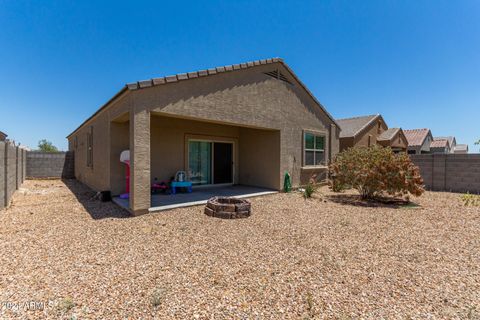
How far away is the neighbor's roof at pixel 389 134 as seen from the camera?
2008 cm

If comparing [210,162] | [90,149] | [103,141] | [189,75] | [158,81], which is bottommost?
[210,162]

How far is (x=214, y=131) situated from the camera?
10.9 m

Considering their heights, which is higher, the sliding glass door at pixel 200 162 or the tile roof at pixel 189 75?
the tile roof at pixel 189 75

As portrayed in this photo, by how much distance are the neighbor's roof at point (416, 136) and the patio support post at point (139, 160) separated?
28324 mm

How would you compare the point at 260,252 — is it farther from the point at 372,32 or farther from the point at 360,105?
the point at 360,105

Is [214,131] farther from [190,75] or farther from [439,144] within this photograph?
[439,144]

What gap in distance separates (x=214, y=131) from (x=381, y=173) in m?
7.29

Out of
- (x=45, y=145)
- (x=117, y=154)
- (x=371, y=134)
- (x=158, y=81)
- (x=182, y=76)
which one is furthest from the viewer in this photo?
(x=45, y=145)

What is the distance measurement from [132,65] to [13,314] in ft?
43.7

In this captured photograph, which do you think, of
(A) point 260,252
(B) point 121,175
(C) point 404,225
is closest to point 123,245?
(A) point 260,252

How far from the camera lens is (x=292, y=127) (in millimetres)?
10539

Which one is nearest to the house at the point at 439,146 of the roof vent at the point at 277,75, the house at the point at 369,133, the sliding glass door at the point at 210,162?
the house at the point at 369,133

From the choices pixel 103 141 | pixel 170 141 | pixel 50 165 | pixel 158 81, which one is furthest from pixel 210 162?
pixel 50 165

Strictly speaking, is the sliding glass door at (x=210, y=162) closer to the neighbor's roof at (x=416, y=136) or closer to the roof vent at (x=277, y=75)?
the roof vent at (x=277, y=75)
